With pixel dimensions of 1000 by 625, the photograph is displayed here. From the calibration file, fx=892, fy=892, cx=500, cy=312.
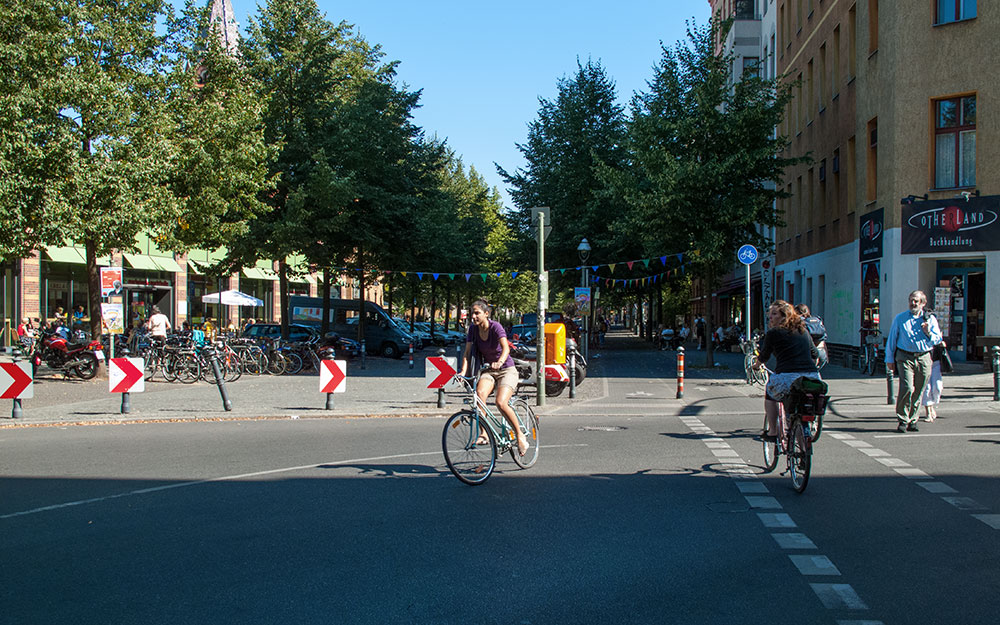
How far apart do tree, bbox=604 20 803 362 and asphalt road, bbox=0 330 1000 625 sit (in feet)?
49.2

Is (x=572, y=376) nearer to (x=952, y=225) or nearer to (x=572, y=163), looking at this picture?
(x=952, y=225)

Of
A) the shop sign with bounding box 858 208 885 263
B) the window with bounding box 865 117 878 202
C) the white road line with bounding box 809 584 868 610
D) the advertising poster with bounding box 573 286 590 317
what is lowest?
the white road line with bounding box 809 584 868 610

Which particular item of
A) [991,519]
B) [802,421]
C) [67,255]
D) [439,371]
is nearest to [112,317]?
[439,371]

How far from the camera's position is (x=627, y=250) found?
129ft

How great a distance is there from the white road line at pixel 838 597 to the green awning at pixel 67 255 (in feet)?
117

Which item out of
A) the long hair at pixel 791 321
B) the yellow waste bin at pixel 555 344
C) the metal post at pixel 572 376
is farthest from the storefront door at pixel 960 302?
the long hair at pixel 791 321

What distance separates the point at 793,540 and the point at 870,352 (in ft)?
58.2

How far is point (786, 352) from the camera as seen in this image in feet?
26.4

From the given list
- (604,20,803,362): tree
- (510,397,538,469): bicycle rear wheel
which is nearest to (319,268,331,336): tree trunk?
(604,20,803,362): tree

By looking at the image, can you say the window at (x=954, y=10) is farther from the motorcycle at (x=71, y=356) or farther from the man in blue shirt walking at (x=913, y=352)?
the motorcycle at (x=71, y=356)

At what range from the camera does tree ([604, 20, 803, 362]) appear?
1009 inches

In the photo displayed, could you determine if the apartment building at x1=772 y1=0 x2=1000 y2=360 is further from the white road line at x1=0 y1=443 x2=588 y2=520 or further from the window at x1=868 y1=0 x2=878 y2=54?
the white road line at x1=0 y1=443 x2=588 y2=520

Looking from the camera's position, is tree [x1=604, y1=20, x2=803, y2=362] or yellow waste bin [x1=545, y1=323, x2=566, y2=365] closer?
yellow waste bin [x1=545, y1=323, x2=566, y2=365]

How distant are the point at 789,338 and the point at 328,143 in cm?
2185
